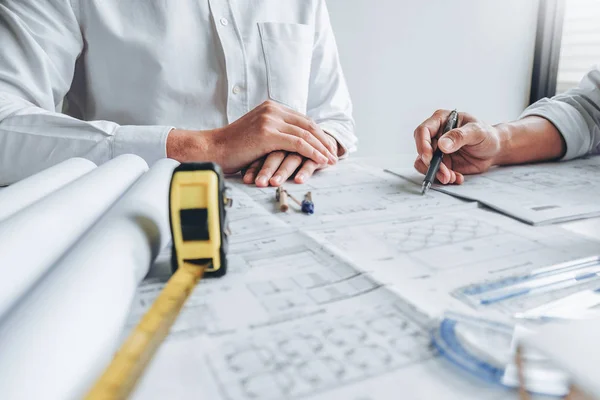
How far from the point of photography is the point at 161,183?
1.64 feet

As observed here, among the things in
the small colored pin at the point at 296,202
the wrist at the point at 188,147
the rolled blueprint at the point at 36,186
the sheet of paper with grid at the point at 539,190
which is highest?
the rolled blueprint at the point at 36,186

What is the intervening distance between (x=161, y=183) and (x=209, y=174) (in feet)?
0.51

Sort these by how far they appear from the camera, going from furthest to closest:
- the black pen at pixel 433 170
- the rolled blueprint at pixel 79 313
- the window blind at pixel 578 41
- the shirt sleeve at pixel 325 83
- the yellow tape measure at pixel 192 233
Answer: the window blind at pixel 578 41, the shirt sleeve at pixel 325 83, the black pen at pixel 433 170, the yellow tape measure at pixel 192 233, the rolled blueprint at pixel 79 313

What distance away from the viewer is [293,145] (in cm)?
77

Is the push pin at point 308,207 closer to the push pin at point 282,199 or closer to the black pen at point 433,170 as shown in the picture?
the push pin at point 282,199

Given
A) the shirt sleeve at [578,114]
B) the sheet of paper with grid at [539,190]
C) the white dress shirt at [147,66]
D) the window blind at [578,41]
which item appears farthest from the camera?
the window blind at [578,41]

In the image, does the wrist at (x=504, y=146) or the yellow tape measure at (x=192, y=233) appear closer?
the yellow tape measure at (x=192, y=233)

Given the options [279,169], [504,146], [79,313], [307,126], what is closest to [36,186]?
Answer: [79,313]

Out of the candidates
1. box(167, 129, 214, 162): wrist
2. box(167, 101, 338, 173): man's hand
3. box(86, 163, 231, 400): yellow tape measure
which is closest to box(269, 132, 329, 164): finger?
box(167, 101, 338, 173): man's hand

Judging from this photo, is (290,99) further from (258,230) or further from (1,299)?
(1,299)

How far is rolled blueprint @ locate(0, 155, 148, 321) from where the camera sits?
30cm

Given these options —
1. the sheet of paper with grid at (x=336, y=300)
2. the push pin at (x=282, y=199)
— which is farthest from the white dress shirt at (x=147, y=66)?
the sheet of paper with grid at (x=336, y=300)

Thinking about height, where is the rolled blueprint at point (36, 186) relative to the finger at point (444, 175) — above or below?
above

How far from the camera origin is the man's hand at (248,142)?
0.77m
